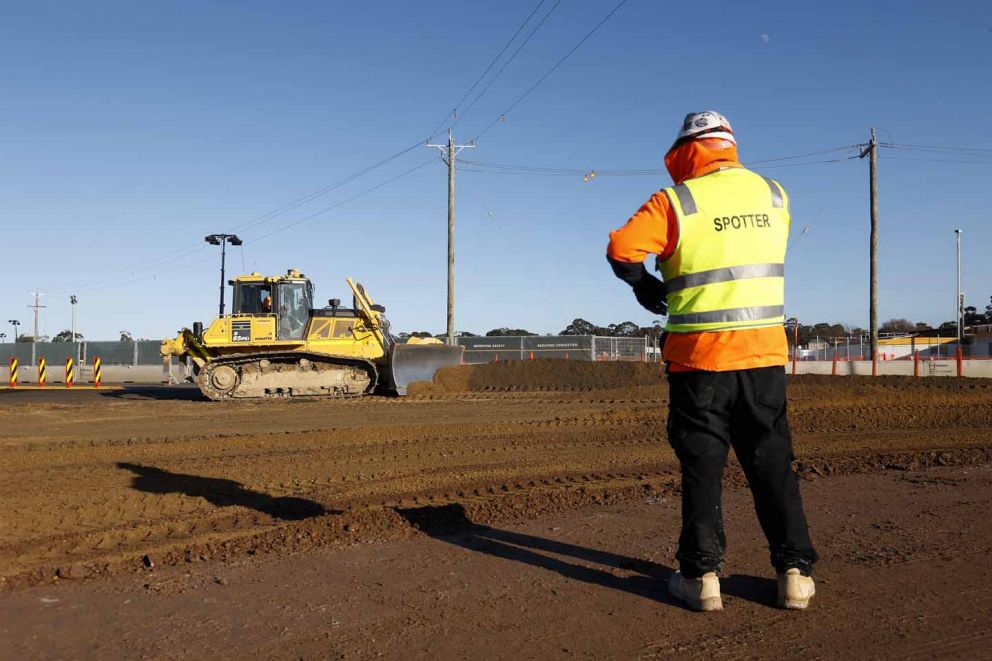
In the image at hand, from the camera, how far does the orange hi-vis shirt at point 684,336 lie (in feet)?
10.5

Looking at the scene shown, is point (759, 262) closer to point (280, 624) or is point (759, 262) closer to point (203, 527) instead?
point (280, 624)

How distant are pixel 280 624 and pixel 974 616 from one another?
2.68m

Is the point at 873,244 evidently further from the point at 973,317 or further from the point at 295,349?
the point at 973,317

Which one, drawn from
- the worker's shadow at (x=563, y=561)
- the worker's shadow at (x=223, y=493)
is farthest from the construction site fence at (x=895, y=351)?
the worker's shadow at (x=563, y=561)

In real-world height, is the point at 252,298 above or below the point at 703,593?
above

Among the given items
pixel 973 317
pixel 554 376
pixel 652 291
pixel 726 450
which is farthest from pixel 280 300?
pixel 973 317

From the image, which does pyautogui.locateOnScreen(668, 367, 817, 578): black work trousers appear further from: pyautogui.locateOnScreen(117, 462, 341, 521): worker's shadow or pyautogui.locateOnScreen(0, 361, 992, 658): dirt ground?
pyautogui.locateOnScreen(117, 462, 341, 521): worker's shadow

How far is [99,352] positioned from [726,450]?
135ft

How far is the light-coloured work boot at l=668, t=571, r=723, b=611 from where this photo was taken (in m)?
3.15

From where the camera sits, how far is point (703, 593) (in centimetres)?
316

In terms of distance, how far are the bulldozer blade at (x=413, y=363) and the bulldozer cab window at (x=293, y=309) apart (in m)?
2.33

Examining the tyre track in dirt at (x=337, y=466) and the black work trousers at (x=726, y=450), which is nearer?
the black work trousers at (x=726, y=450)

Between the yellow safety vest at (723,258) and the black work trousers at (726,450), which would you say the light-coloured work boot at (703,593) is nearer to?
the black work trousers at (726,450)

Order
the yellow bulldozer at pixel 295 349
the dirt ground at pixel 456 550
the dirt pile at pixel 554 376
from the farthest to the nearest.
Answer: the dirt pile at pixel 554 376 → the yellow bulldozer at pixel 295 349 → the dirt ground at pixel 456 550
